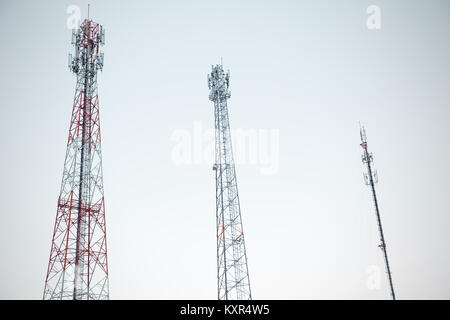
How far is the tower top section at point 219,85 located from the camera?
42188mm

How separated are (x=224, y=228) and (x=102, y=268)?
39.1ft

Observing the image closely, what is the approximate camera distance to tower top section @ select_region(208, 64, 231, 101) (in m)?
42.2

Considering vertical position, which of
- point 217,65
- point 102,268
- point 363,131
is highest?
point 217,65

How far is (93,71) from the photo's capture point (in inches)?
1491

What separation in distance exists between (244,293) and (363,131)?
755 inches

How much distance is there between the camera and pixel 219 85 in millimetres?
42500

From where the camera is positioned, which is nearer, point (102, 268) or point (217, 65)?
point (102, 268)
